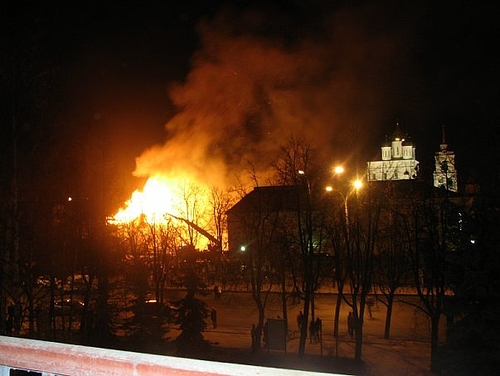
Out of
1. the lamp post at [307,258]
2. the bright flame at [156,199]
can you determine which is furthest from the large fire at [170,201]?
the lamp post at [307,258]

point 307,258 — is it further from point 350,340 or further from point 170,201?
point 170,201

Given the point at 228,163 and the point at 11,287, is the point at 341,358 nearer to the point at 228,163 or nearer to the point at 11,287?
the point at 11,287

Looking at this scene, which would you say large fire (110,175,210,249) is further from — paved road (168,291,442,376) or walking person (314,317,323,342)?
walking person (314,317,323,342)

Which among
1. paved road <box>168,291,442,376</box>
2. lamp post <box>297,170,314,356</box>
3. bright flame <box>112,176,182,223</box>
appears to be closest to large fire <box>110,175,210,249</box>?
bright flame <box>112,176,182,223</box>

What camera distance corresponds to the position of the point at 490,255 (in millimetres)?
10656

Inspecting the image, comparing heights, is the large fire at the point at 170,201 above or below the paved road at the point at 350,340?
above

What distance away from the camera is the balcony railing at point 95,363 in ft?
5.68

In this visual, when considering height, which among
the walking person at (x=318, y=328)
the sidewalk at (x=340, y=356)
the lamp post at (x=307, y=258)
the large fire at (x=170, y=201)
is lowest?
the sidewalk at (x=340, y=356)

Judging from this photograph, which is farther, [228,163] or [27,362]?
[228,163]

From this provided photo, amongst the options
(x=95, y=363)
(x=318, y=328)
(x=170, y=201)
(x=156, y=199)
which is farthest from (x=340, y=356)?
(x=156, y=199)

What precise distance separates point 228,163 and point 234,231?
815 centimetres

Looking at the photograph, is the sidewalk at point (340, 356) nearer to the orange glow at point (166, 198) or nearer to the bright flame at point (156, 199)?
the orange glow at point (166, 198)

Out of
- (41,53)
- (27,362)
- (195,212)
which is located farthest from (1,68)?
(195,212)

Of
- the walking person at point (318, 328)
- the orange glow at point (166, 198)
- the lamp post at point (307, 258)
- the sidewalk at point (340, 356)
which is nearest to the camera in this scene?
the sidewalk at point (340, 356)
